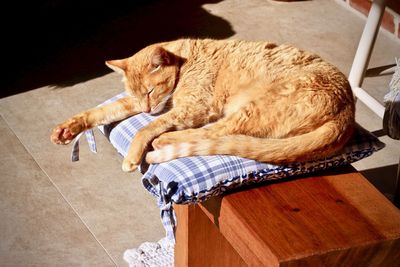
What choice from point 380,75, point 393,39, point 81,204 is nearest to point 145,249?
point 81,204

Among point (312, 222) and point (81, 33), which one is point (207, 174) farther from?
point (81, 33)

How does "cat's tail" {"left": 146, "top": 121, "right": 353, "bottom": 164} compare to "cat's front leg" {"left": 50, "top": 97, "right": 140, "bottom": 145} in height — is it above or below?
above

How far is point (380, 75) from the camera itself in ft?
10.0

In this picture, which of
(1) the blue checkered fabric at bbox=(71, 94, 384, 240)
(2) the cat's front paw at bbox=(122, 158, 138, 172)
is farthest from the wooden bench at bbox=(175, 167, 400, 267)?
(2) the cat's front paw at bbox=(122, 158, 138, 172)

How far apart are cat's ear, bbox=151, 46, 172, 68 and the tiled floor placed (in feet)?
2.48

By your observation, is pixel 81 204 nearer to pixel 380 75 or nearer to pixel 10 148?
pixel 10 148

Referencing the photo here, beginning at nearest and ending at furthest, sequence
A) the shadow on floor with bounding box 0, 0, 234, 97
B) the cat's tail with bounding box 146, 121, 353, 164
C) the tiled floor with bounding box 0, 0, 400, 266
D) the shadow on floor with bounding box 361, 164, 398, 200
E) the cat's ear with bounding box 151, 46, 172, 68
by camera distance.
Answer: the cat's tail with bounding box 146, 121, 353, 164 → the cat's ear with bounding box 151, 46, 172, 68 → the tiled floor with bounding box 0, 0, 400, 266 → the shadow on floor with bounding box 361, 164, 398, 200 → the shadow on floor with bounding box 0, 0, 234, 97

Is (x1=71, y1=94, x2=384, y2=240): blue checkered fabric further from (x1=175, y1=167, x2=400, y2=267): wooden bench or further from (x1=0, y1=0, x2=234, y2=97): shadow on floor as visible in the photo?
(x1=0, y1=0, x2=234, y2=97): shadow on floor

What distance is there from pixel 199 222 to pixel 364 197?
0.44 meters

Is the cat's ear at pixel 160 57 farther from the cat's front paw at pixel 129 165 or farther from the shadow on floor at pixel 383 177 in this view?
the shadow on floor at pixel 383 177

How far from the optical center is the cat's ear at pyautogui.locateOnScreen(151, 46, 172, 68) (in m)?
1.65

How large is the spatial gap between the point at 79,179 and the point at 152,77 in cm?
88

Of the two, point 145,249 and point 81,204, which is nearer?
point 145,249

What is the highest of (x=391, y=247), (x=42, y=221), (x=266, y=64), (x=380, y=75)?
(x=266, y=64)
